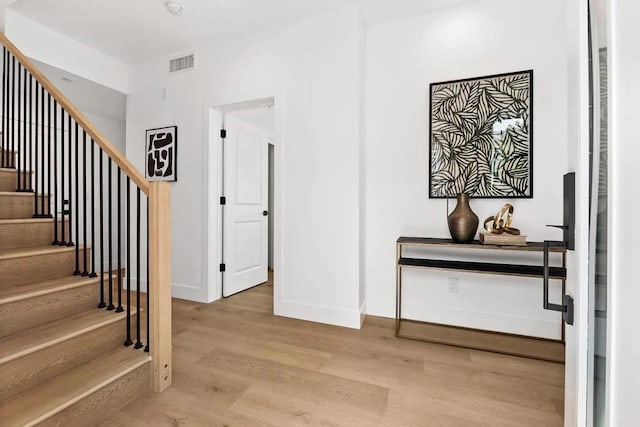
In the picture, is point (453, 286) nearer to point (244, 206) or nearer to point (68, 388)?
point (244, 206)

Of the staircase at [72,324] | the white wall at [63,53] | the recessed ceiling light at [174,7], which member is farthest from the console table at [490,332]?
the white wall at [63,53]

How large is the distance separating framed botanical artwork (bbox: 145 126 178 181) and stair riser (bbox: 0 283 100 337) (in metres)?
1.76

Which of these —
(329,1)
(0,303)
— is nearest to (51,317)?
(0,303)

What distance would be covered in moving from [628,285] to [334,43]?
2723 millimetres

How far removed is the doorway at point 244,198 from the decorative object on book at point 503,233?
232 centimetres

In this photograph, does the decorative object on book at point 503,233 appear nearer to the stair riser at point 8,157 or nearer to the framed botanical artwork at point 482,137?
the framed botanical artwork at point 482,137

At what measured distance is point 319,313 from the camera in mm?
2721

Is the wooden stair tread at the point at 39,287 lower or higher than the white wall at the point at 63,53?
lower

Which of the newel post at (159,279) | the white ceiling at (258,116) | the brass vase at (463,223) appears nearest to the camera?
the newel post at (159,279)

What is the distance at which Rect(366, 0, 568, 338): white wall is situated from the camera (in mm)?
2344

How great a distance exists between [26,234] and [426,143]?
3.10 meters

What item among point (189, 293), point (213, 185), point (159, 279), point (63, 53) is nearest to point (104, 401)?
point (159, 279)

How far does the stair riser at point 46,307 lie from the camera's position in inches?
59.9

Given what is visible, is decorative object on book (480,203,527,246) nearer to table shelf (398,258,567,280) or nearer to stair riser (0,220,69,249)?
table shelf (398,258,567,280)
